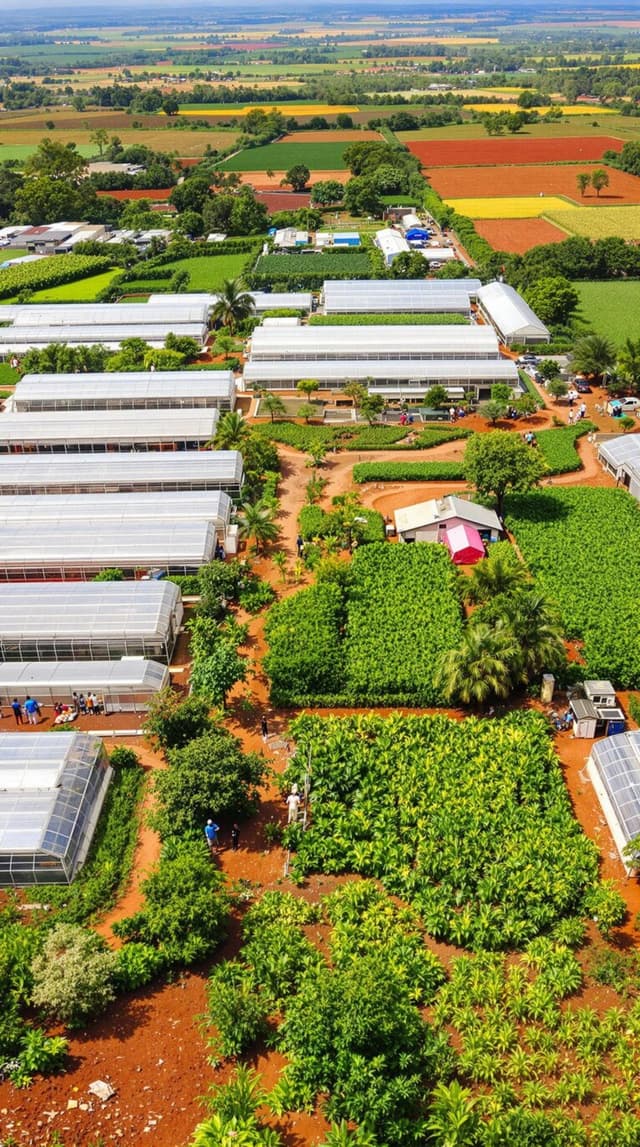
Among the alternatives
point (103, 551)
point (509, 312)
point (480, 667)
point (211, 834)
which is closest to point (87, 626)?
point (103, 551)

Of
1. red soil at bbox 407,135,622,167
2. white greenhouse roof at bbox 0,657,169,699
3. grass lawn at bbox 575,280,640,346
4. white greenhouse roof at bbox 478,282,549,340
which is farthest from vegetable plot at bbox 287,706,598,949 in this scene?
red soil at bbox 407,135,622,167

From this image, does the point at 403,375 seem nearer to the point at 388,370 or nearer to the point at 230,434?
the point at 388,370

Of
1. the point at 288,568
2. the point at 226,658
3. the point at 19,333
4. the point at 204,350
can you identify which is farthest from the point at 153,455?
the point at 19,333

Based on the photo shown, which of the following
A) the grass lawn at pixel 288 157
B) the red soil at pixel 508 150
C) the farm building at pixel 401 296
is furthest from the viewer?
the red soil at pixel 508 150

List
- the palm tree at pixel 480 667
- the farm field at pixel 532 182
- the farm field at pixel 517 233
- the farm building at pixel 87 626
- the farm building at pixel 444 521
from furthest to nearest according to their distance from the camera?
the farm field at pixel 532 182
the farm field at pixel 517 233
the farm building at pixel 444 521
the farm building at pixel 87 626
the palm tree at pixel 480 667

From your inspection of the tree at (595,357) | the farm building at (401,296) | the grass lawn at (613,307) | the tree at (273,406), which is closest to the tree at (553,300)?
the grass lawn at (613,307)

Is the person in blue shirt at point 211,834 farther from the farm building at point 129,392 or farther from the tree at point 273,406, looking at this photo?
the farm building at point 129,392
